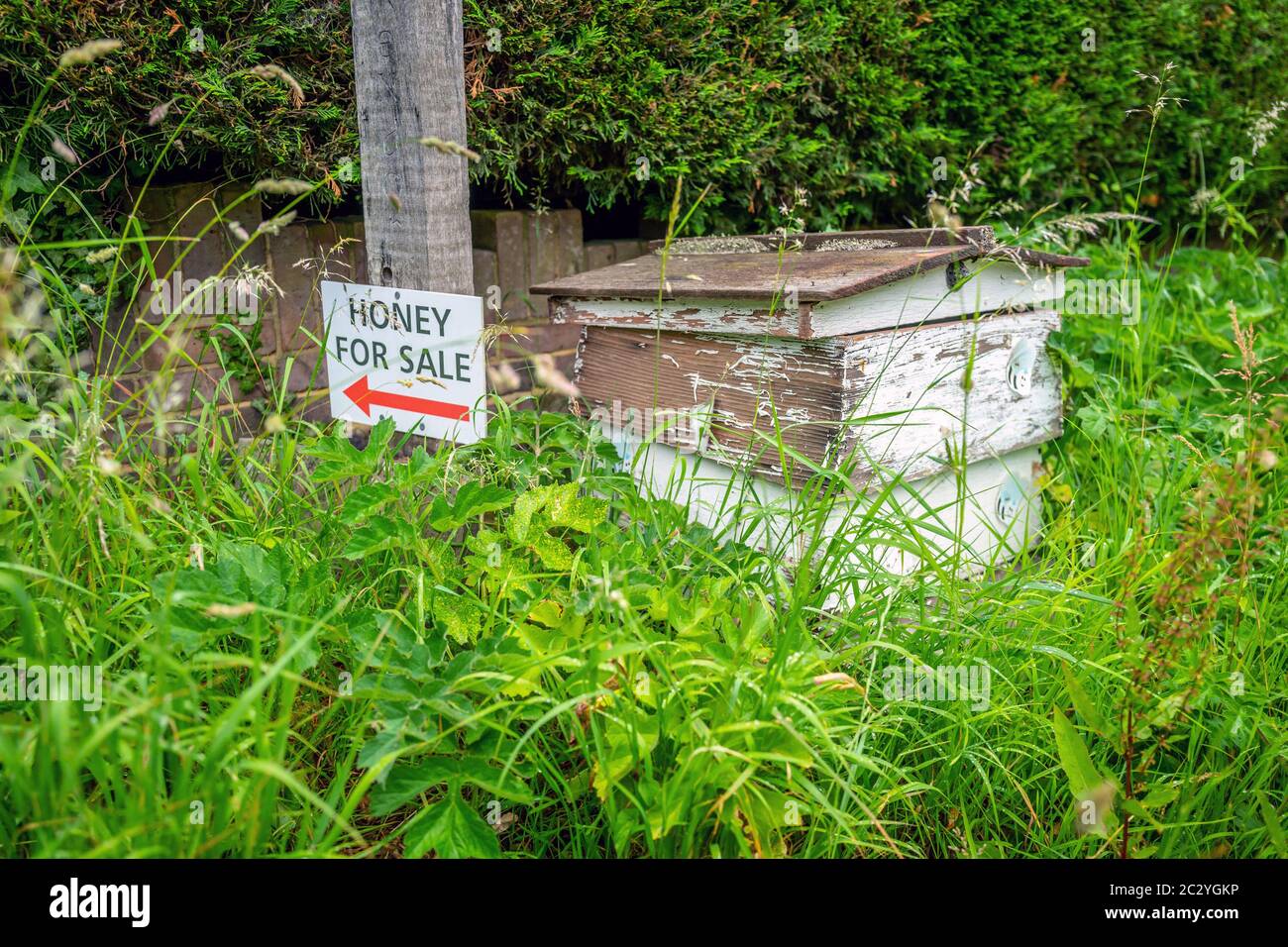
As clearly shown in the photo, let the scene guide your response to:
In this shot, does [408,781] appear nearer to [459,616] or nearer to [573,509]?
[459,616]

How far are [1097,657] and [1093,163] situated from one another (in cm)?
359

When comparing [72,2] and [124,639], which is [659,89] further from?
[124,639]

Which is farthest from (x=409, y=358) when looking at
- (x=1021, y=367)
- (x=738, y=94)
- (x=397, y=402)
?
(x=738, y=94)

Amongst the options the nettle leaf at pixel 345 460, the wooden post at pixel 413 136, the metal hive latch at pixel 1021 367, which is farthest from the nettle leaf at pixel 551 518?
the metal hive latch at pixel 1021 367

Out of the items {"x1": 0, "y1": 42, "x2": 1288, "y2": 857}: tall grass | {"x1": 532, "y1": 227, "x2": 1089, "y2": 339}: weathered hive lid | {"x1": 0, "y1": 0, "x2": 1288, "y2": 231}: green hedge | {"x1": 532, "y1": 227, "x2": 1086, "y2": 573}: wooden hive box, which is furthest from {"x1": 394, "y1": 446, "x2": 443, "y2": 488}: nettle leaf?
{"x1": 0, "y1": 0, "x2": 1288, "y2": 231}: green hedge

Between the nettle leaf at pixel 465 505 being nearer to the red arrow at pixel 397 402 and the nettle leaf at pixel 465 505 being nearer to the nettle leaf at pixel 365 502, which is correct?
the nettle leaf at pixel 365 502

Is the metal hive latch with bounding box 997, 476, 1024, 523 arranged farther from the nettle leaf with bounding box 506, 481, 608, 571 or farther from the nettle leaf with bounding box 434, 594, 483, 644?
the nettle leaf with bounding box 434, 594, 483, 644

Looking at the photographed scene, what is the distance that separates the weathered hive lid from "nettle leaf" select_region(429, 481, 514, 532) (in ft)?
2.19

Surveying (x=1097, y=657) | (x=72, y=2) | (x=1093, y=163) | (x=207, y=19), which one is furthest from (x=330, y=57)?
(x=1093, y=163)

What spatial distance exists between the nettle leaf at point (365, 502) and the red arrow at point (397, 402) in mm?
432

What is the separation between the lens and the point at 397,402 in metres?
2.27

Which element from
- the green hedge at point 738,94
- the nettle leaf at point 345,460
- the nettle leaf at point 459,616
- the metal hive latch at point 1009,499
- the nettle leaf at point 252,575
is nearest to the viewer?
the nettle leaf at point 252,575

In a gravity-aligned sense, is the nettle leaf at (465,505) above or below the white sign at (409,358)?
below

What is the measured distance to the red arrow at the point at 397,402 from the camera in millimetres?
2170
